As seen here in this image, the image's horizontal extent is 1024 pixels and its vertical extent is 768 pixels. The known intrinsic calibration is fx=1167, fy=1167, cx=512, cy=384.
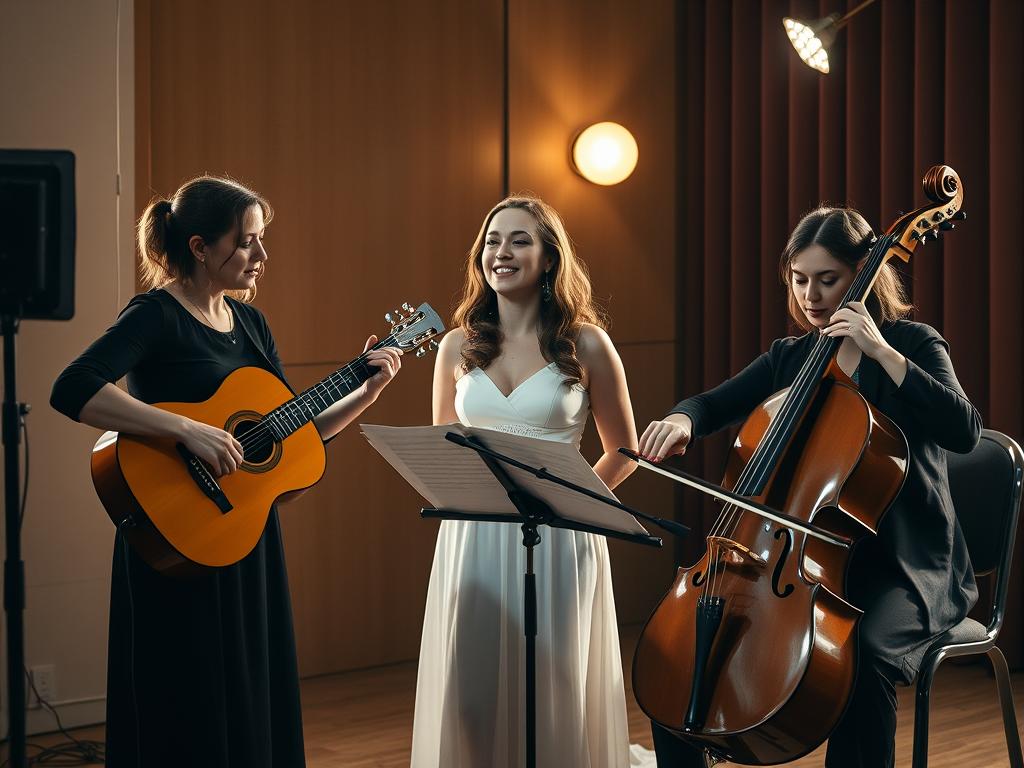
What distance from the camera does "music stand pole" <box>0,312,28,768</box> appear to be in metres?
1.68

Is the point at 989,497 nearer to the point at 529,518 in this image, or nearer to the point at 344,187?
the point at 529,518

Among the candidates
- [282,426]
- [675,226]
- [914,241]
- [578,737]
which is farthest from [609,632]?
[675,226]

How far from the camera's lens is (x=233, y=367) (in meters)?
2.30

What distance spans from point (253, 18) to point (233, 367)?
1752 millimetres

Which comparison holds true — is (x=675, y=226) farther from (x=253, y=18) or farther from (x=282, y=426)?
(x=282, y=426)

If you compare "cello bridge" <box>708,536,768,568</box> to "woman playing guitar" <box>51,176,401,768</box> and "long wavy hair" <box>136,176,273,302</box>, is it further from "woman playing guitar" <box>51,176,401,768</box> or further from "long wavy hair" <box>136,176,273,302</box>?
"long wavy hair" <box>136,176,273,302</box>

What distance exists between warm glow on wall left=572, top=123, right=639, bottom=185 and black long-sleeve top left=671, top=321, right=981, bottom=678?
223cm

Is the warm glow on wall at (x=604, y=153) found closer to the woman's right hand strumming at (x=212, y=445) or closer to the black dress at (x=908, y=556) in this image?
the black dress at (x=908, y=556)

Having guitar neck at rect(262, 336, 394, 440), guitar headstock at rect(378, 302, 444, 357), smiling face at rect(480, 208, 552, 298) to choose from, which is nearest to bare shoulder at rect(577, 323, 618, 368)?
smiling face at rect(480, 208, 552, 298)

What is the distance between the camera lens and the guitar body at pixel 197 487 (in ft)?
6.93

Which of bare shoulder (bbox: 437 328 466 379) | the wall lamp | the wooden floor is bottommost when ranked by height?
the wooden floor

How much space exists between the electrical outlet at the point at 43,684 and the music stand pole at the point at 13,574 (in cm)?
161

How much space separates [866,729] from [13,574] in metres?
1.41

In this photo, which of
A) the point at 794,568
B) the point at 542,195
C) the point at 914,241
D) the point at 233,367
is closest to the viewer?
the point at 794,568
